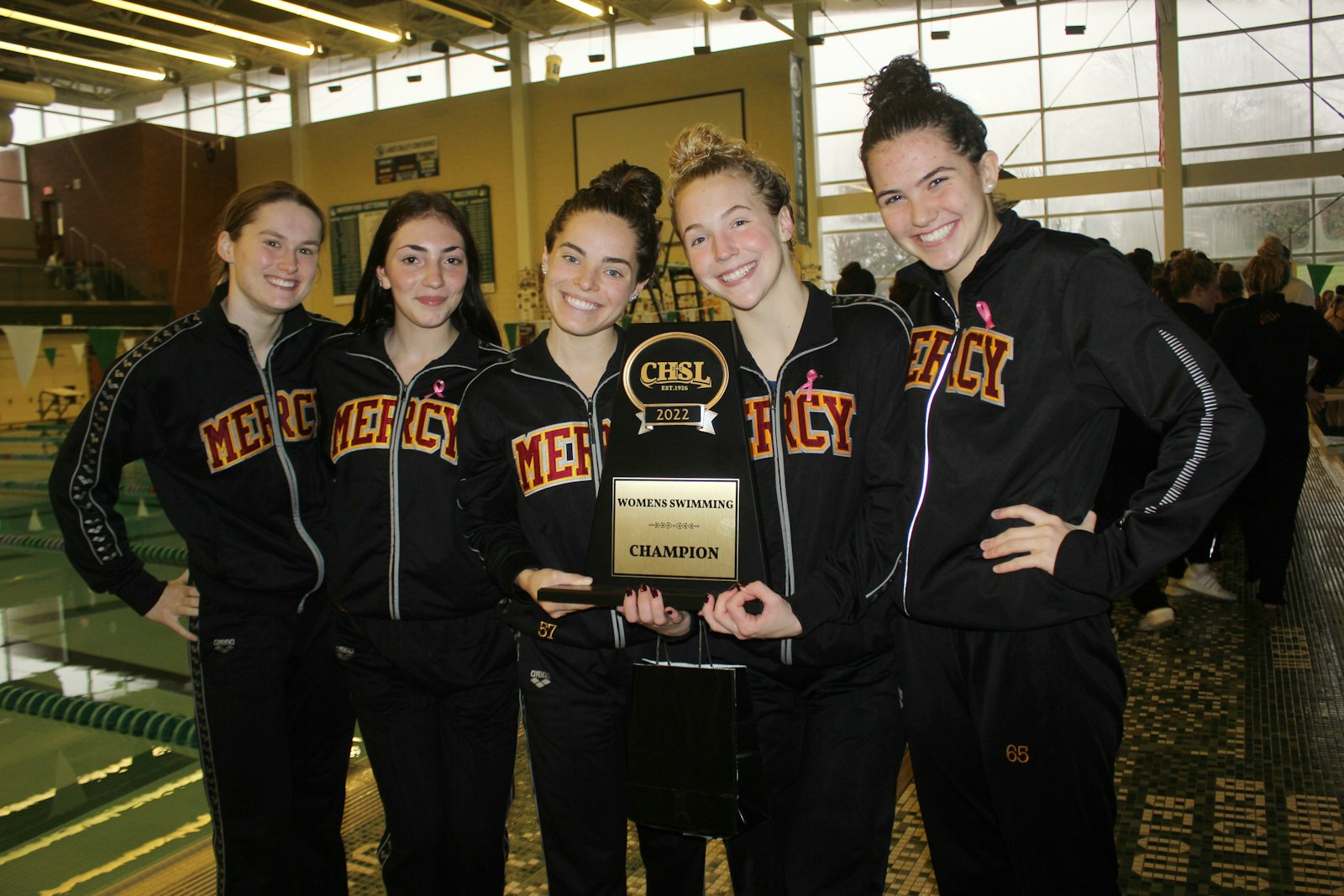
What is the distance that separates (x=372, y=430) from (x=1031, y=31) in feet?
52.4

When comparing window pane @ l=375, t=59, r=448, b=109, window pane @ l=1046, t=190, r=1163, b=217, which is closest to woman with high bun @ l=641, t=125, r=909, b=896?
window pane @ l=1046, t=190, r=1163, b=217

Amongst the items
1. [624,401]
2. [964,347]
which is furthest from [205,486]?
[964,347]

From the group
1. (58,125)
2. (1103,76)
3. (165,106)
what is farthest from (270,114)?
(1103,76)

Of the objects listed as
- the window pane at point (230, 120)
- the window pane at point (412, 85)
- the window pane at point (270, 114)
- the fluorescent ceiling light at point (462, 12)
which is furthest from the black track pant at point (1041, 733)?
the window pane at point (230, 120)

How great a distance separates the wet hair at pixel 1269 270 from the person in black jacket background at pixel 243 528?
4562mm

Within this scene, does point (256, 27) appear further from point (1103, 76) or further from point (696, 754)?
point (696, 754)

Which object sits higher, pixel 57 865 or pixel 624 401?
pixel 624 401

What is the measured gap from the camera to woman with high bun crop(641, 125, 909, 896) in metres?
1.76

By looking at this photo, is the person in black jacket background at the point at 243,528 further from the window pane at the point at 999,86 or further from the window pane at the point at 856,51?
the window pane at the point at 856,51

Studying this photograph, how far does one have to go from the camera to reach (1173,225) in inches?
591

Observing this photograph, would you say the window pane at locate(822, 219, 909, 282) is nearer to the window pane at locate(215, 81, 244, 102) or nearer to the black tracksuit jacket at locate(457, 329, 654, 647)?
the window pane at locate(215, 81, 244, 102)

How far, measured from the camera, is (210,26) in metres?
14.9

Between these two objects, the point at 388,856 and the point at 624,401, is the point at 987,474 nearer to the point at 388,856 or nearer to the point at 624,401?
the point at 624,401

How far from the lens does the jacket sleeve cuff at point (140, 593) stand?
7.80 feet
